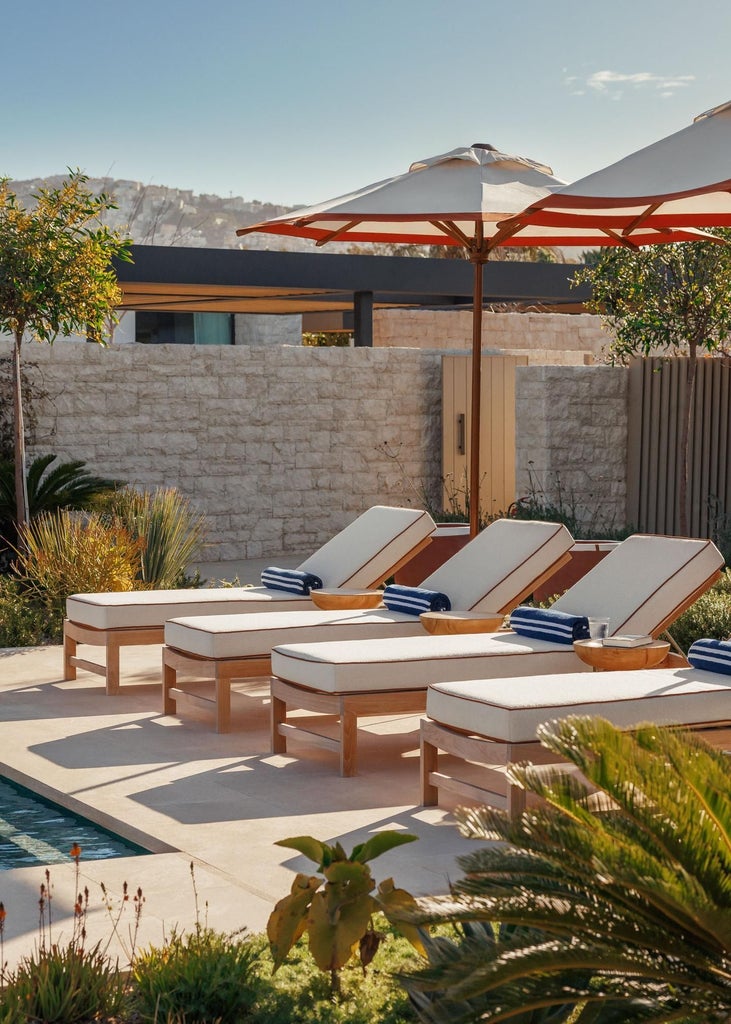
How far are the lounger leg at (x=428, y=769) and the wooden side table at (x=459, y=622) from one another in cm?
165

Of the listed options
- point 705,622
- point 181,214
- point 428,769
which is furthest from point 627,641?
point 181,214

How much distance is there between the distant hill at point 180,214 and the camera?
201 ft

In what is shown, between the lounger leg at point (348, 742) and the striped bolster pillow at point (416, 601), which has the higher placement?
the striped bolster pillow at point (416, 601)

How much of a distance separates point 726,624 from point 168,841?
A: 4.61 meters

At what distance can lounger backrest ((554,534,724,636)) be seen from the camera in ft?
23.4

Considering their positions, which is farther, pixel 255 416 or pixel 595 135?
pixel 595 135

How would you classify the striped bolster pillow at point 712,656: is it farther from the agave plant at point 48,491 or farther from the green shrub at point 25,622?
the agave plant at point 48,491

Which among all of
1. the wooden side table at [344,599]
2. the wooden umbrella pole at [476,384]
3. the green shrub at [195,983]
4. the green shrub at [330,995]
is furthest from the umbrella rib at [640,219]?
Answer: the green shrub at [195,983]

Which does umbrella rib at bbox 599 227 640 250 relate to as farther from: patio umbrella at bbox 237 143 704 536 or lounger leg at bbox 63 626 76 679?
lounger leg at bbox 63 626 76 679

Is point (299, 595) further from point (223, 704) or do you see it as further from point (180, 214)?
point (180, 214)

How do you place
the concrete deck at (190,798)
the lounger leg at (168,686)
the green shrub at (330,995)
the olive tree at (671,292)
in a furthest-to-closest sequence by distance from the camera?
the olive tree at (671,292), the lounger leg at (168,686), the concrete deck at (190,798), the green shrub at (330,995)

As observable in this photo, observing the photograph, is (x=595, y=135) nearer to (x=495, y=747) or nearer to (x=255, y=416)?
(x=255, y=416)

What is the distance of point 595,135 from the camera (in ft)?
156

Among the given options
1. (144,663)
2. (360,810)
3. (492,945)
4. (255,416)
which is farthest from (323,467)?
(492,945)
